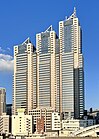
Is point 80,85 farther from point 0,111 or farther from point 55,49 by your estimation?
point 0,111

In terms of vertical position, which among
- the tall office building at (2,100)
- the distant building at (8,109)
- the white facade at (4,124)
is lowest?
the white facade at (4,124)

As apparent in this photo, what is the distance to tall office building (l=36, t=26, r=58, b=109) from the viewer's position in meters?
92.3

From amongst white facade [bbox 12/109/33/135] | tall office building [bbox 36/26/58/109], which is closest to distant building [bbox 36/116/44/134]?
white facade [bbox 12/109/33/135]

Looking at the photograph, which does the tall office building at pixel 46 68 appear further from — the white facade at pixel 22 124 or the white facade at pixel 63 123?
the white facade at pixel 22 124

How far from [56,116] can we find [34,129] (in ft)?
17.0

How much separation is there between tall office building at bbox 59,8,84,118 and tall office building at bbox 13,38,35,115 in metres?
7.17

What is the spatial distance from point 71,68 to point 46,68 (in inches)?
218

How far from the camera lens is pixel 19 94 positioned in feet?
314

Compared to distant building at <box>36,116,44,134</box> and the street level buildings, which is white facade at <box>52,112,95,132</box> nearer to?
distant building at <box>36,116,44,134</box>

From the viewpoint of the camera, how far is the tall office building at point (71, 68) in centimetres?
9125

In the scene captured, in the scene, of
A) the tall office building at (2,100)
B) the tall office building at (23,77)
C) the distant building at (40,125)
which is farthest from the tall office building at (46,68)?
the tall office building at (2,100)

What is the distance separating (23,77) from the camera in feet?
316

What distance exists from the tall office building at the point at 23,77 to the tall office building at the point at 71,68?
282 inches

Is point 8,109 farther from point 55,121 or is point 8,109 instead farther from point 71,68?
point 55,121
